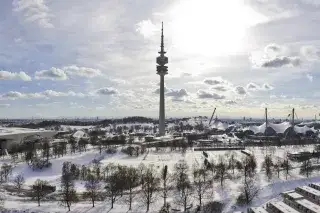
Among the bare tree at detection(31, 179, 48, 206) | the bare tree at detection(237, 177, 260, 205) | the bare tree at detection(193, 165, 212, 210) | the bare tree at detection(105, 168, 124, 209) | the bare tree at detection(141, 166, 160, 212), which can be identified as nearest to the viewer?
the bare tree at detection(237, 177, 260, 205)

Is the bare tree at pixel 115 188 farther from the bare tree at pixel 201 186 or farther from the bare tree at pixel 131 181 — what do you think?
the bare tree at pixel 201 186

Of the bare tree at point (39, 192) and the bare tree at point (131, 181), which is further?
the bare tree at point (131, 181)

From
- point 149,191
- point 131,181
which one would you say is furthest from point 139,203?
point 131,181

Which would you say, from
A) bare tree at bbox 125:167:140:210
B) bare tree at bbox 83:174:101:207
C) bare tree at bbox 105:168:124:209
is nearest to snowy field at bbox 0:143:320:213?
bare tree at bbox 105:168:124:209

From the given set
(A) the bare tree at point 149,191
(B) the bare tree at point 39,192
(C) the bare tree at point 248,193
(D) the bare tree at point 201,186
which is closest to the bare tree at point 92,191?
(B) the bare tree at point 39,192

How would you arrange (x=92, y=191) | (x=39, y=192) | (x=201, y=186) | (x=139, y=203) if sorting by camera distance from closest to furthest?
(x=92, y=191)
(x=139, y=203)
(x=39, y=192)
(x=201, y=186)

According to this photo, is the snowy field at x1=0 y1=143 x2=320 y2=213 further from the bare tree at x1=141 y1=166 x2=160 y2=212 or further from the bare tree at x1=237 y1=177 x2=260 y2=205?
the bare tree at x1=141 y1=166 x2=160 y2=212

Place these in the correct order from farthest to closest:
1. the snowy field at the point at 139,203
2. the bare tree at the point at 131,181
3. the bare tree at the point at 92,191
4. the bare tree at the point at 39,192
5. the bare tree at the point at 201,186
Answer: the bare tree at the point at 131,181 → the bare tree at the point at 39,192 → the bare tree at the point at 92,191 → the bare tree at the point at 201,186 → the snowy field at the point at 139,203

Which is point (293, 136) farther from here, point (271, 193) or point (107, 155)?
point (271, 193)

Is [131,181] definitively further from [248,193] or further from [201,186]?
[248,193]

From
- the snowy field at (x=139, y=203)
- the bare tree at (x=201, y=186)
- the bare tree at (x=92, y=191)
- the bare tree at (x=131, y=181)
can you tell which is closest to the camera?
the snowy field at (x=139, y=203)

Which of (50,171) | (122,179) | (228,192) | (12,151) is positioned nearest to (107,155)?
(50,171)

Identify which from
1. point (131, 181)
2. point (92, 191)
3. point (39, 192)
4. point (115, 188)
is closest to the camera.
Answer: point (92, 191)
